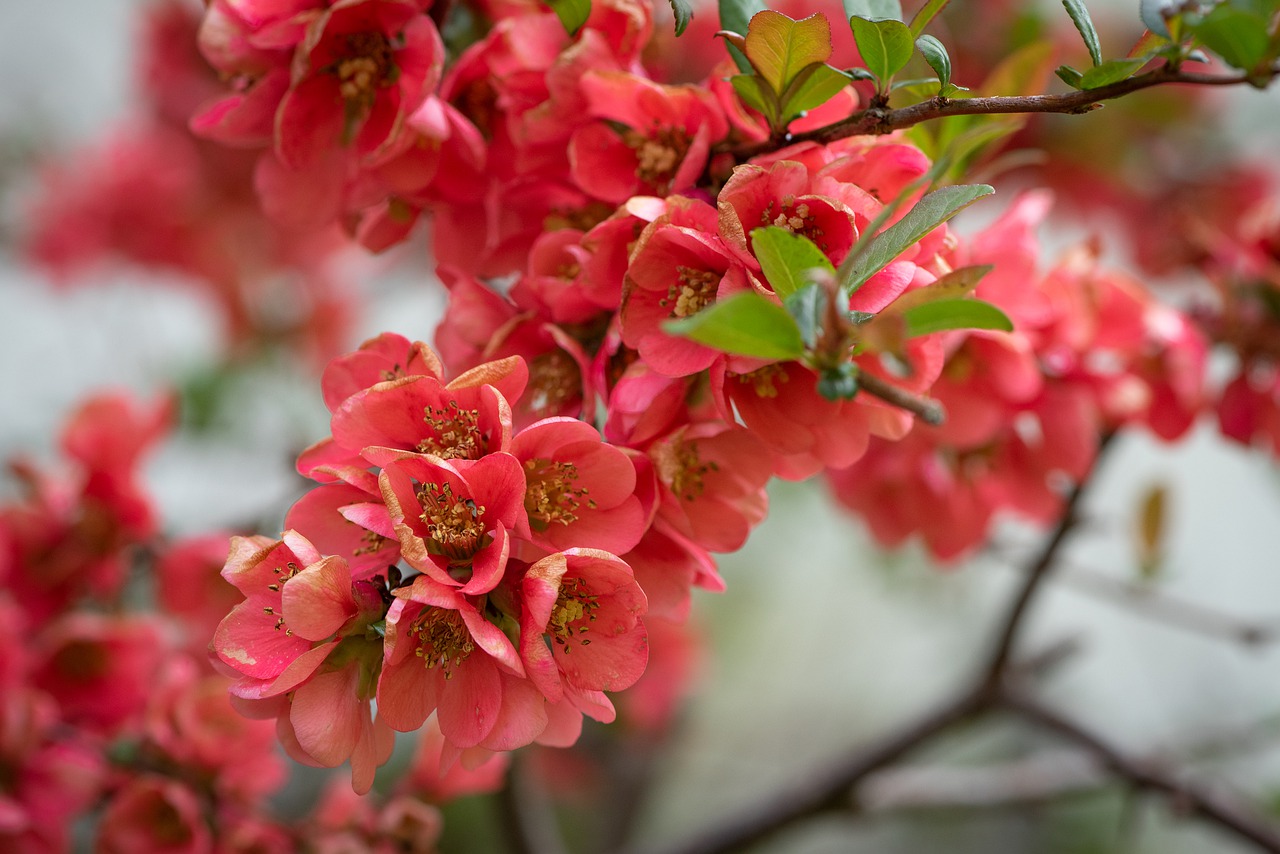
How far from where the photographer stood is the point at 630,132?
40cm

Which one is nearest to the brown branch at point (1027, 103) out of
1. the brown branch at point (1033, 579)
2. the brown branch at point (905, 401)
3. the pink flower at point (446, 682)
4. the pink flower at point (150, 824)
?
the brown branch at point (905, 401)

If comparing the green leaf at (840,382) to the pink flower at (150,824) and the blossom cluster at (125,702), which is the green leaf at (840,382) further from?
the pink flower at (150,824)

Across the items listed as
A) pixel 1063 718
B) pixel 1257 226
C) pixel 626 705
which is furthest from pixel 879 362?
pixel 626 705

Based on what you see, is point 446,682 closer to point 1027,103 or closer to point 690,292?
point 690,292

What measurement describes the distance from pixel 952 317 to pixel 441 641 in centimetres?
19

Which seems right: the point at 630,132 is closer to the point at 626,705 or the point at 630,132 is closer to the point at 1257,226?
the point at 1257,226

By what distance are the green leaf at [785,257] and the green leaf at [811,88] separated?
0.08 meters

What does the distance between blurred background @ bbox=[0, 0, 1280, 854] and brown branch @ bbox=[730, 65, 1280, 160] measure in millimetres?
907

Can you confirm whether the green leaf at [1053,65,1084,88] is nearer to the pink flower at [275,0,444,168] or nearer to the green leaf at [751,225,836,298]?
the green leaf at [751,225,836,298]

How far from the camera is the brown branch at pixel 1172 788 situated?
0.69 meters

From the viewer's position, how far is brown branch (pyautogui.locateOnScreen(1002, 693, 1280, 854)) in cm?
69

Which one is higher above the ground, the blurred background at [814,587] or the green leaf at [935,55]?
the green leaf at [935,55]

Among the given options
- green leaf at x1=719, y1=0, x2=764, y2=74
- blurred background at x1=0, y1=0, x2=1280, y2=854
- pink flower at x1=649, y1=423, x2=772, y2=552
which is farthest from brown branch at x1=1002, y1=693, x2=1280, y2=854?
green leaf at x1=719, y1=0, x2=764, y2=74

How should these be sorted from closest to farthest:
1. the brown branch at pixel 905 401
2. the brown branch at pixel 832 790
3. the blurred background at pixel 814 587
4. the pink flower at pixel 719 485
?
the brown branch at pixel 905 401 → the pink flower at pixel 719 485 → the brown branch at pixel 832 790 → the blurred background at pixel 814 587
